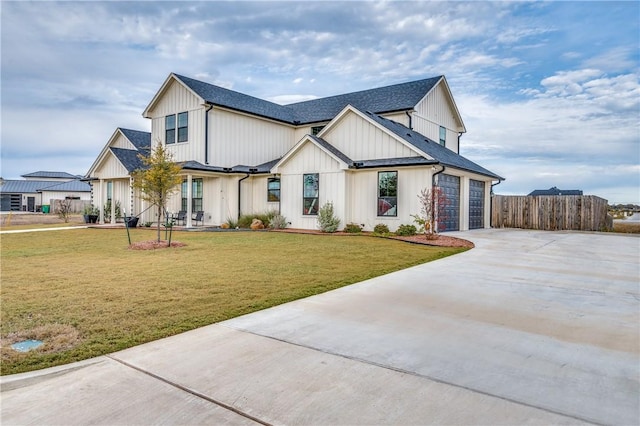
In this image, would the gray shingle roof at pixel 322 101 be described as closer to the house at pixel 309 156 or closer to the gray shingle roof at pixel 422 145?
the house at pixel 309 156

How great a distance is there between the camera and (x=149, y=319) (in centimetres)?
487

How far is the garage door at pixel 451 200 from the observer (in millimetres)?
17953

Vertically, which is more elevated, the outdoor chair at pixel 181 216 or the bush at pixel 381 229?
the outdoor chair at pixel 181 216

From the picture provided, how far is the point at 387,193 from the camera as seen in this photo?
17.6m

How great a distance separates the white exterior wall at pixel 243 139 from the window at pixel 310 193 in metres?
5.73

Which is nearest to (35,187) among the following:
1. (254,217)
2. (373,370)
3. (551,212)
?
(254,217)

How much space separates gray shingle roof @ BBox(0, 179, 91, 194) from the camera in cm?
4853

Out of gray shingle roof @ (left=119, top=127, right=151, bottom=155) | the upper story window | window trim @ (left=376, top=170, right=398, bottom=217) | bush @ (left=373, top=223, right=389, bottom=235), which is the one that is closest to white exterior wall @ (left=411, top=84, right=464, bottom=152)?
window trim @ (left=376, top=170, right=398, bottom=217)

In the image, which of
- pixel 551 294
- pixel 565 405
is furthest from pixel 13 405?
pixel 551 294

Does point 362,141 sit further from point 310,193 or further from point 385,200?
point 310,193

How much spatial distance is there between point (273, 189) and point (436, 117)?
10.8 metres

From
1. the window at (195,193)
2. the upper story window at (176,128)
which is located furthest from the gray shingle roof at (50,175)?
the window at (195,193)

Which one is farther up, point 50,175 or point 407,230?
point 50,175

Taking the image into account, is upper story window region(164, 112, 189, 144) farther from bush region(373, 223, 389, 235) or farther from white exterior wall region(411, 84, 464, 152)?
white exterior wall region(411, 84, 464, 152)
